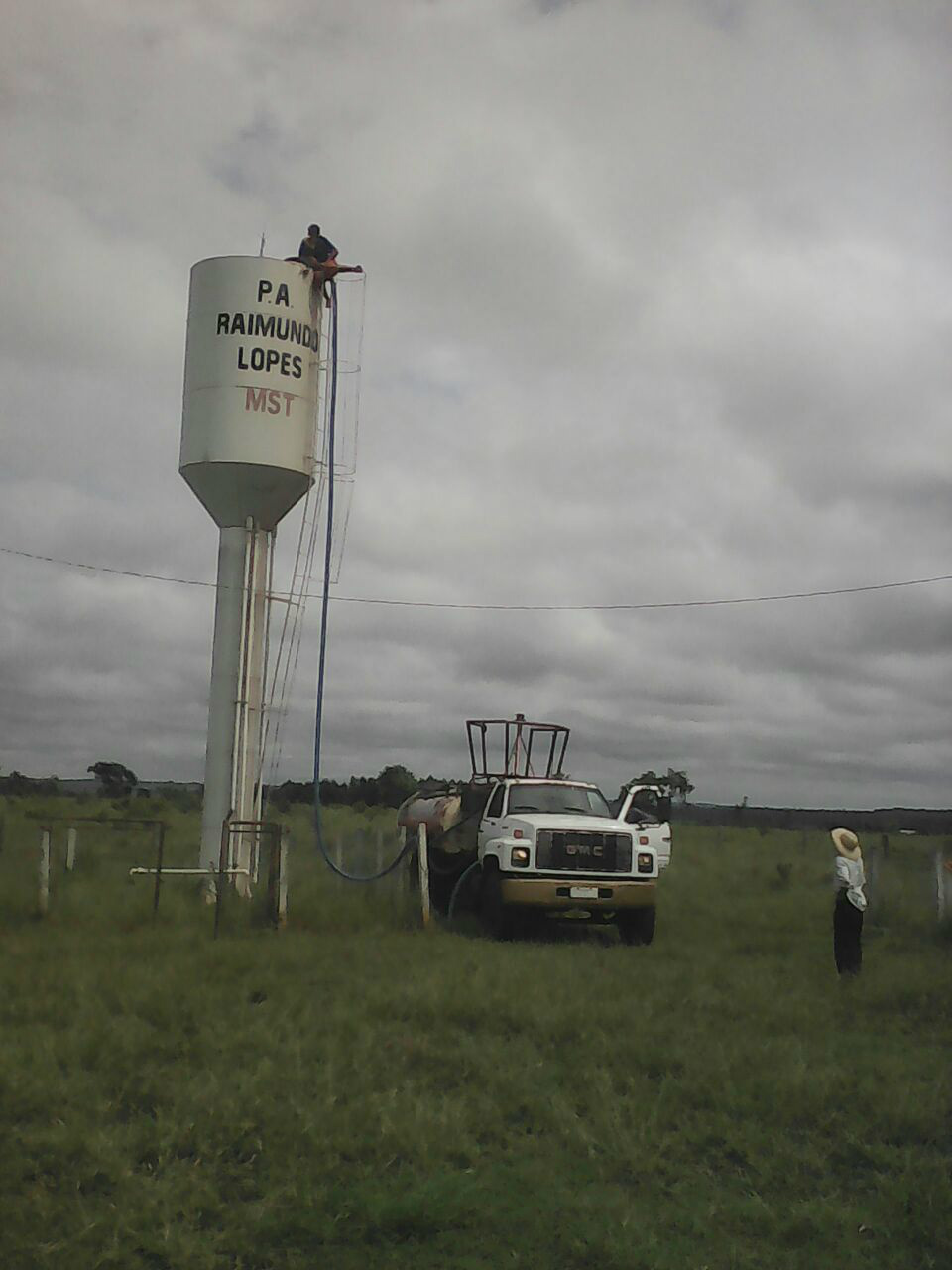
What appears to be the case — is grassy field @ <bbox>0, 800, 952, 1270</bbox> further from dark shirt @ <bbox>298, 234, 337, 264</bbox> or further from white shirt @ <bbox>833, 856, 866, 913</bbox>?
dark shirt @ <bbox>298, 234, 337, 264</bbox>

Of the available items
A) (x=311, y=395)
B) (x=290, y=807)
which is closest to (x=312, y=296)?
(x=311, y=395)

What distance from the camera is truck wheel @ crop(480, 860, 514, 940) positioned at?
52.9 ft

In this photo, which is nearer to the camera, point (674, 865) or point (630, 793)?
point (630, 793)

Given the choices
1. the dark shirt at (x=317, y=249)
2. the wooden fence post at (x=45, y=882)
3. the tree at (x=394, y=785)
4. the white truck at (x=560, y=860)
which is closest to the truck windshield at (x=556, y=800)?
the white truck at (x=560, y=860)

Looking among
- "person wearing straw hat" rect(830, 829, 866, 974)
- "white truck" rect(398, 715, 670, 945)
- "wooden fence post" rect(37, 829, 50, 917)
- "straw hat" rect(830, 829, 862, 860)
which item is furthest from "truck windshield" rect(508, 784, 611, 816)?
"wooden fence post" rect(37, 829, 50, 917)

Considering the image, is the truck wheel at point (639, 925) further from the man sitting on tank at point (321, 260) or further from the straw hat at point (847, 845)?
the man sitting on tank at point (321, 260)

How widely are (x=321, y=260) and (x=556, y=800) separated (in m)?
9.65

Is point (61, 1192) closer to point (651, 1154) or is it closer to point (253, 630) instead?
point (651, 1154)

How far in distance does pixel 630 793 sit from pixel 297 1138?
11.1 meters

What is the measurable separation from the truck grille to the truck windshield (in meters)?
1.08

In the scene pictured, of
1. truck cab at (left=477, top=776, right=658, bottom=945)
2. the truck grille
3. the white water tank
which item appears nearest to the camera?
truck cab at (left=477, top=776, right=658, bottom=945)

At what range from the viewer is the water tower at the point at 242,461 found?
19.7 meters

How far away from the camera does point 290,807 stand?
196ft

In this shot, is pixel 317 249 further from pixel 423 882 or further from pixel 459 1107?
pixel 459 1107
